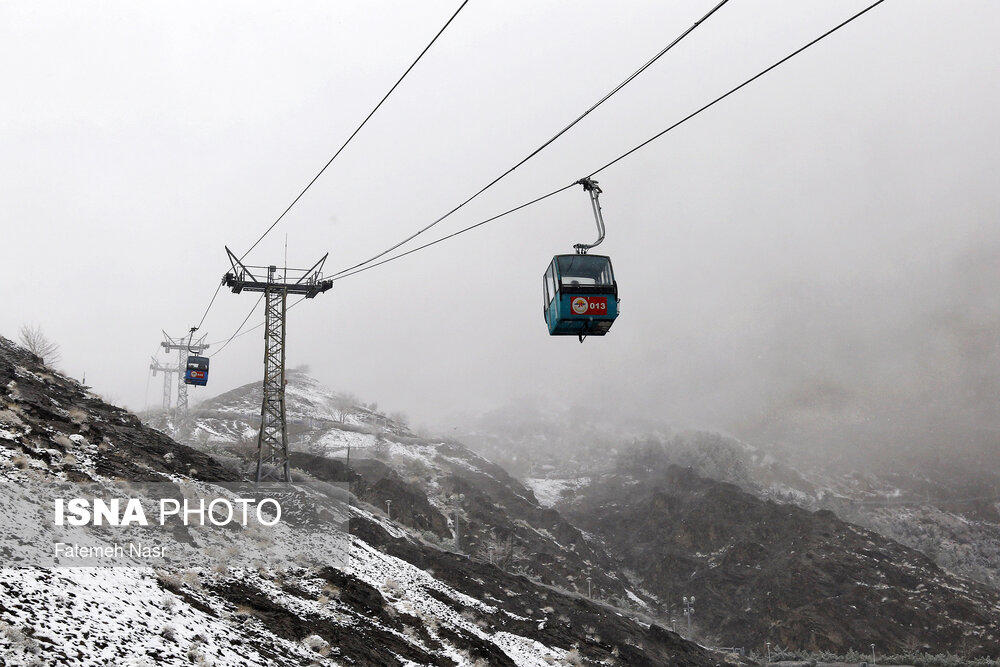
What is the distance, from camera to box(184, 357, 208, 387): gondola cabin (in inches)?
1497

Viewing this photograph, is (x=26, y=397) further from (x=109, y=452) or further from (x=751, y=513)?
(x=751, y=513)

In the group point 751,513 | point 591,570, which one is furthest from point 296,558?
point 751,513

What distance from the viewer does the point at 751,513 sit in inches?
4451

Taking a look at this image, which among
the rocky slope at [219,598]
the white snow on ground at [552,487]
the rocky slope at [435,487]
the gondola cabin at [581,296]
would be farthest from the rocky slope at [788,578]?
the gondola cabin at [581,296]

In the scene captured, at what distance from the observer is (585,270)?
14.2 m

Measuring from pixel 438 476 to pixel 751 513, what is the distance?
192 feet

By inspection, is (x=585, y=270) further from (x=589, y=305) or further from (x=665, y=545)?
(x=665, y=545)

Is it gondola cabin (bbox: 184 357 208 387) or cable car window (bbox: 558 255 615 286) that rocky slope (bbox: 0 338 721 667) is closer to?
gondola cabin (bbox: 184 357 208 387)

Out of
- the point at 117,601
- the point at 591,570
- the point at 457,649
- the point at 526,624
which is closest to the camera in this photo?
the point at 117,601

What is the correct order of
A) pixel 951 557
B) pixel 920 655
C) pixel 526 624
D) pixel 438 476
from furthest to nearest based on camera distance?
1. pixel 951 557
2. pixel 438 476
3. pixel 920 655
4. pixel 526 624

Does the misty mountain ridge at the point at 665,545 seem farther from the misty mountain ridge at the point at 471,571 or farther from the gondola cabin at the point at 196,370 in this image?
the gondola cabin at the point at 196,370

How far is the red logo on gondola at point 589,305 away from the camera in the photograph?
13.5m

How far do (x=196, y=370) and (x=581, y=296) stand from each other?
3253cm

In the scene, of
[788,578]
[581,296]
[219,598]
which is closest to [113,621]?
[219,598]
